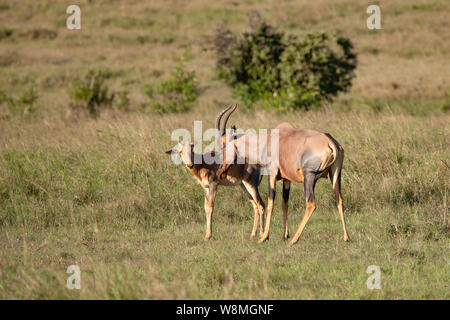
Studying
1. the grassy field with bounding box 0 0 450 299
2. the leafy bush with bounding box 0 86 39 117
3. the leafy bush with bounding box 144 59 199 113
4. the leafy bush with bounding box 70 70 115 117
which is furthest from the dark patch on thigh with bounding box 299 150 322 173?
the leafy bush with bounding box 144 59 199 113

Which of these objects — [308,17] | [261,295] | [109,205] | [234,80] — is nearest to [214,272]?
A: [261,295]

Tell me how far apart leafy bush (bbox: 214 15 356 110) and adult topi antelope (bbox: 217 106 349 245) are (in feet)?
33.4

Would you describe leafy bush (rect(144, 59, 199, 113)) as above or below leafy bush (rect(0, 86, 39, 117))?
above

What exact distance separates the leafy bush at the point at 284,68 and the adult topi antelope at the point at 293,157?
33.4 feet

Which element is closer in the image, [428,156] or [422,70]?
[428,156]

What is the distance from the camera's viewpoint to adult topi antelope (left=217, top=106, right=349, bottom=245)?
719 centimetres

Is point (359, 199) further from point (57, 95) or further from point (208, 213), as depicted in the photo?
point (57, 95)

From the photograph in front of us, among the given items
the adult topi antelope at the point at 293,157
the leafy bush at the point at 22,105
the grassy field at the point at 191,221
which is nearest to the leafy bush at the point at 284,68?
the grassy field at the point at 191,221

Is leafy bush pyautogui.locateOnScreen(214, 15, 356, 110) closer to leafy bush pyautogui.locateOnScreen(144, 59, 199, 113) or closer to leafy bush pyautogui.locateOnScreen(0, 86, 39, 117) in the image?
leafy bush pyautogui.locateOnScreen(144, 59, 199, 113)

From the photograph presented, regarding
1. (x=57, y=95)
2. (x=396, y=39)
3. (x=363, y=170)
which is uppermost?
(x=396, y=39)

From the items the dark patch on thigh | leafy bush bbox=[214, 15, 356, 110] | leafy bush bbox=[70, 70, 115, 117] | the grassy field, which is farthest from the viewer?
leafy bush bbox=[70, 70, 115, 117]

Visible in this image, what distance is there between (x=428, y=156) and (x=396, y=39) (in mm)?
29723
